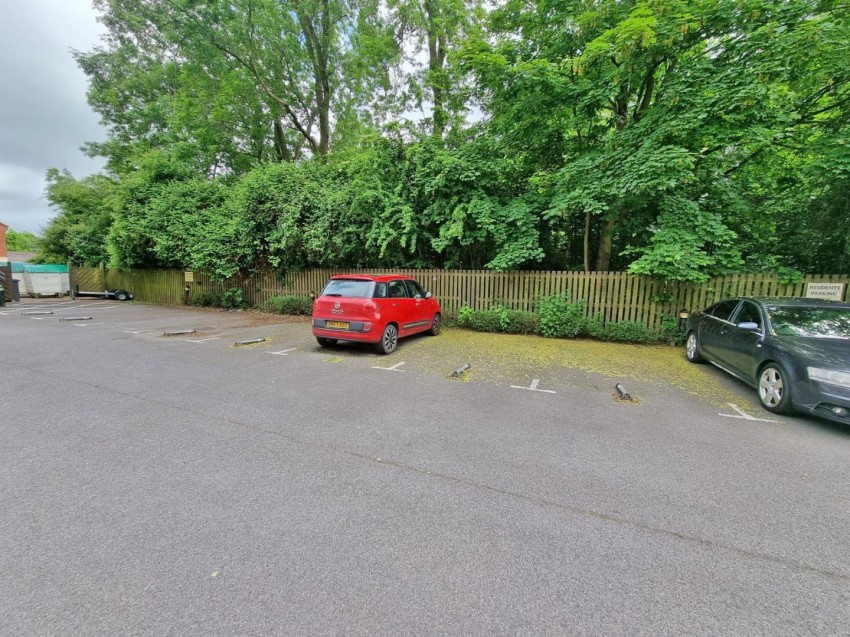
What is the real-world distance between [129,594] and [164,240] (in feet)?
57.6

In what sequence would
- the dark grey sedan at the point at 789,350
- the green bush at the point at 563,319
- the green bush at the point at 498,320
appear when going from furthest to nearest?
the green bush at the point at 498,320, the green bush at the point at 563,319, the dark grey sedan at the point at 789,350

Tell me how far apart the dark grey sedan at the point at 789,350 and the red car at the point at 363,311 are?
5.84 metres

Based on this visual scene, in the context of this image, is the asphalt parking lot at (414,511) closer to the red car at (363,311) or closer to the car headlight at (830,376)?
the car headlight at (830,376)

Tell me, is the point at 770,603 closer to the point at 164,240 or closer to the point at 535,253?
the point at 535,253

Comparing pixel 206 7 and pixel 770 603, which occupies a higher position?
pixel 206 7

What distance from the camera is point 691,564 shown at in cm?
208

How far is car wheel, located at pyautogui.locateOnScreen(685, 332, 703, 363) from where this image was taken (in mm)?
6781

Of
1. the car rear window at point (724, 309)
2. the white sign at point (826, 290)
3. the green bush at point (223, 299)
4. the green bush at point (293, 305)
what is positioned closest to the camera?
the car rear window at point (724, 309)

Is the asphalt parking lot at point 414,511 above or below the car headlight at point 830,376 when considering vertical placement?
below

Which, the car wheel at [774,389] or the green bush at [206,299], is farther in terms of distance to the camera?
the green bush at [206,299]

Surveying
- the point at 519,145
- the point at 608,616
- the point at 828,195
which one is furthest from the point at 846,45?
the point at 608,616

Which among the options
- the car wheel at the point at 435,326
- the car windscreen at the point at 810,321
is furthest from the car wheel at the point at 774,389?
the car wheel at the point at 435,326

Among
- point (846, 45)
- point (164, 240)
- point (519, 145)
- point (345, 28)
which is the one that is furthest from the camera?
point (345, 28)

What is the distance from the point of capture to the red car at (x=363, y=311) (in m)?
6.88
